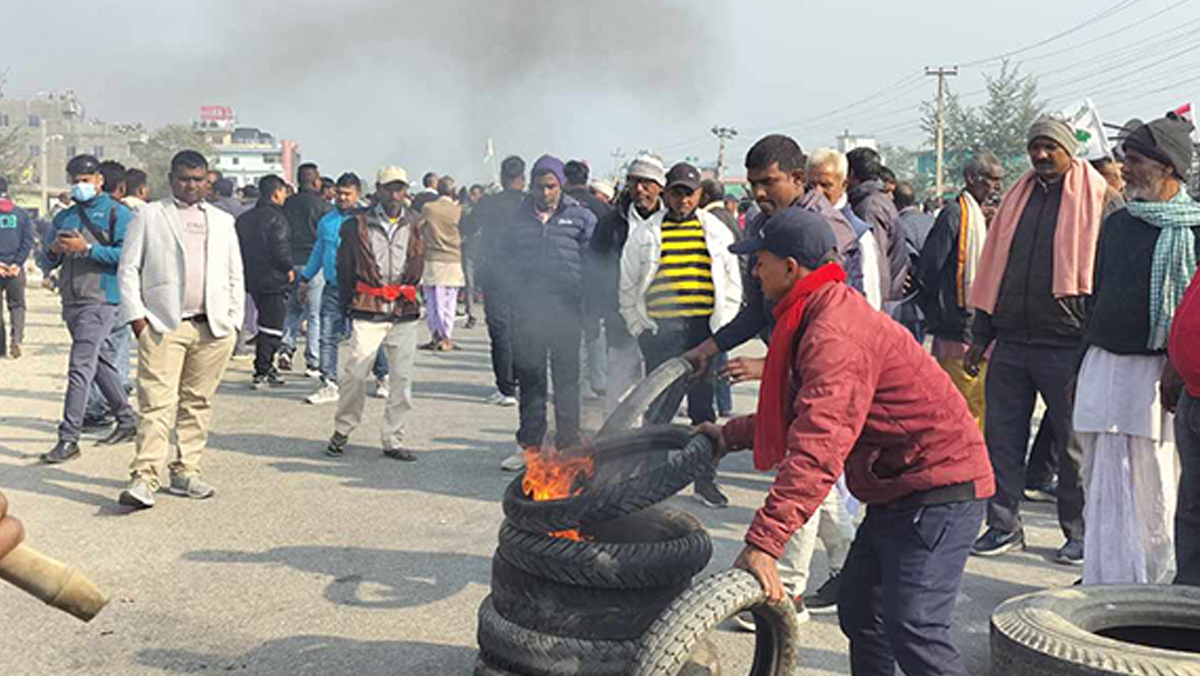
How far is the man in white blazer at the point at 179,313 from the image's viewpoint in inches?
278

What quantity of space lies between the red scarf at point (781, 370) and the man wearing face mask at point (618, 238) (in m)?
3.72

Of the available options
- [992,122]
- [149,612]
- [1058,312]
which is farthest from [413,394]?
[992,122]

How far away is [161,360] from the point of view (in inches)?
281

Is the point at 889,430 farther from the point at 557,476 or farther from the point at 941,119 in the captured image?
the point at 941,119

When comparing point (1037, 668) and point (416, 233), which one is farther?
point (416, 233)

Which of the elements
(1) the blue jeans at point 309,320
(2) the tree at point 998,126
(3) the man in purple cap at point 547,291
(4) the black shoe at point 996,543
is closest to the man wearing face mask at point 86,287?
(3) the man in purple cap at point 547,291

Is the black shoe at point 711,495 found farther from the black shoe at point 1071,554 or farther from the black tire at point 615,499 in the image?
the black tire at point 615,499

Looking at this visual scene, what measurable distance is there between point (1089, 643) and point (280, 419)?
842 centimetres

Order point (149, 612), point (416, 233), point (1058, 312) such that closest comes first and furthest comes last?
1. point (149, 612)
2. point (1058, 312)
3. point (416, 233)

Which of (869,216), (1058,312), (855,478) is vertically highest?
(869,216)

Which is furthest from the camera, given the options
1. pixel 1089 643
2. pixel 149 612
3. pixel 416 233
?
pixel 416 233

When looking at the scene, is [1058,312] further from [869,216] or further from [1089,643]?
[1089,643]

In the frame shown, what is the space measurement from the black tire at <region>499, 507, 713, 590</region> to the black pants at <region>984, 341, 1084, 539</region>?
2690 mm

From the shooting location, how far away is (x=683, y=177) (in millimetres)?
7230
